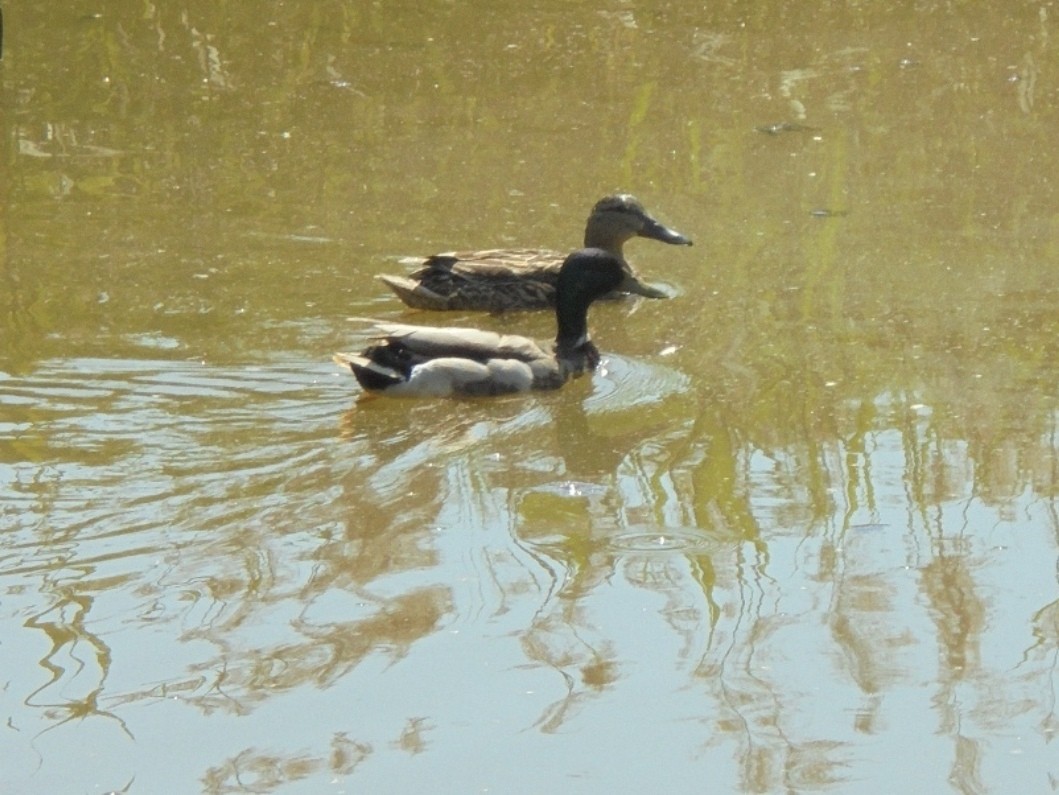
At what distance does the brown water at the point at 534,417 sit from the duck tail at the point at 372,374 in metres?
0.09

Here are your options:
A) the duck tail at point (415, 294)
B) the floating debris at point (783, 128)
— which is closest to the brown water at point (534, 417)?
the floating debris at point (783, 128)

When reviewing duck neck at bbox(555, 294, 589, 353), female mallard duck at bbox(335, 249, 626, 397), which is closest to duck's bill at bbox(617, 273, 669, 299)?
duck neck at bbox(555, 294, 589, 353)

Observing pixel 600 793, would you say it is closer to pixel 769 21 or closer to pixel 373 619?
pixel 373 619

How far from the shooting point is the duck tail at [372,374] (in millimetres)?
7766

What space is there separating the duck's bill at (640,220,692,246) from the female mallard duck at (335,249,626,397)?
1222 millimetres

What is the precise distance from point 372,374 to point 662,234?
2.50 metres

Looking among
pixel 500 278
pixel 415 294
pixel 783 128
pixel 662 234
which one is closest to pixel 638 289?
pixel 662 234

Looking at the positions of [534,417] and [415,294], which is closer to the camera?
[534,417]

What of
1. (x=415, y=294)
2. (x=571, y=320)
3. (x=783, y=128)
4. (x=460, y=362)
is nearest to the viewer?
(x=460, y=362)

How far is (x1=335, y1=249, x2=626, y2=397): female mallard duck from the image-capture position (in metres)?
7.86

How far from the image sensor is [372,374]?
7.77 metres

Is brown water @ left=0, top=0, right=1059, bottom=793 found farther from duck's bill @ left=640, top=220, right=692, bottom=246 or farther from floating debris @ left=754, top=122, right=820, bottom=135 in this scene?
duck's bill @ left=640, top=220, right=692, bottom=246

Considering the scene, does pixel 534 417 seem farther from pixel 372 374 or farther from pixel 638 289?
pixel 638 289

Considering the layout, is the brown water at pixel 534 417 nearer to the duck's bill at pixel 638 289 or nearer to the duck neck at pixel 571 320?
the duck's bill at pixel 638 289
